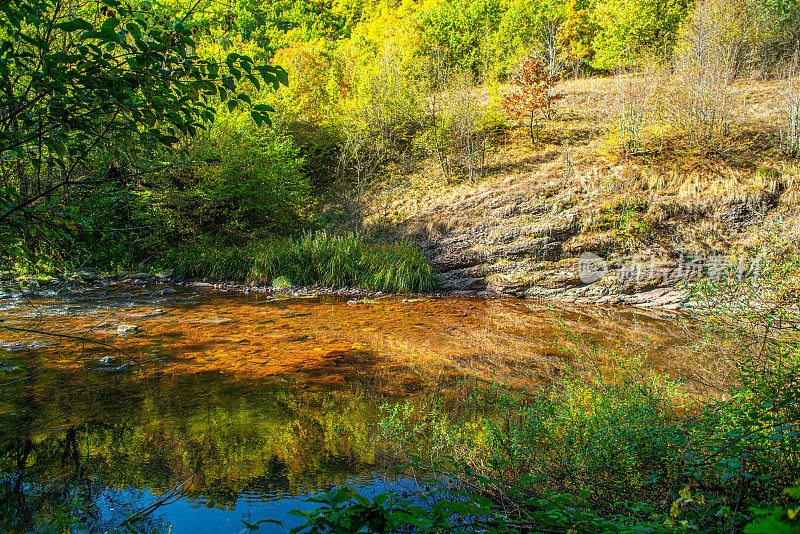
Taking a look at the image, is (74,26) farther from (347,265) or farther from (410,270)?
(347,265)

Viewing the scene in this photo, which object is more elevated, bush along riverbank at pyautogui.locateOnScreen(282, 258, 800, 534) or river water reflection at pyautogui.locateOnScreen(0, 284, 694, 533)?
bush along riverbank at pyautogui.locateOnScreen(282, 258, 800, 534)

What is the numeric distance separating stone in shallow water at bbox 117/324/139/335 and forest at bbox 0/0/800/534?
1.19ft

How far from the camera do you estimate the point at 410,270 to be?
413 inches

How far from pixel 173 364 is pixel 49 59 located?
13.8 ft

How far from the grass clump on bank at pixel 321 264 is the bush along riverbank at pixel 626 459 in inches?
271

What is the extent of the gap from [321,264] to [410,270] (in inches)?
96.7

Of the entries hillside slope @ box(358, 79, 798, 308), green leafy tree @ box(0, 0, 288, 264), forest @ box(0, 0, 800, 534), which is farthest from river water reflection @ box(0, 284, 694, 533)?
hillside slope @ box(358, 79, 798, 308)

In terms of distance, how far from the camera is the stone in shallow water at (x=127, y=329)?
6359 mm

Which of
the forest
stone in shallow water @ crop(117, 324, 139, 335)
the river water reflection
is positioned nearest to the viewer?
the forest

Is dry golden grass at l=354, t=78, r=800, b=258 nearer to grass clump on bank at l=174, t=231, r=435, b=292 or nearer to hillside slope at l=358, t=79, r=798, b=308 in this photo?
hillside slope at l=358, t=79, r=798, b=308

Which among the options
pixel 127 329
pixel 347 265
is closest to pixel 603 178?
pixel 347 265

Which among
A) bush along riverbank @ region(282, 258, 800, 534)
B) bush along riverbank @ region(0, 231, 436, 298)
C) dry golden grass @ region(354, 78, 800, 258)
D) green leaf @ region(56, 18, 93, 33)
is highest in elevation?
green leaf @ region(56, 18, 93, 33)

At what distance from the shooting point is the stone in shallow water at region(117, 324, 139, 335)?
6359 millimetres

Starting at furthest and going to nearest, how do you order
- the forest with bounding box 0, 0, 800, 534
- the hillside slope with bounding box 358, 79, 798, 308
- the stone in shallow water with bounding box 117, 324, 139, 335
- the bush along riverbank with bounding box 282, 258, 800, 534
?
the hillside slope with bounding box 358, 79, 798, 308 → the stone in shallow water with bounding box 117, 324, 139, 335 → the forest with bounding box 0, 0, 800, 534 → the bush along riverbank with bounding box 282, 258, 800, 534
